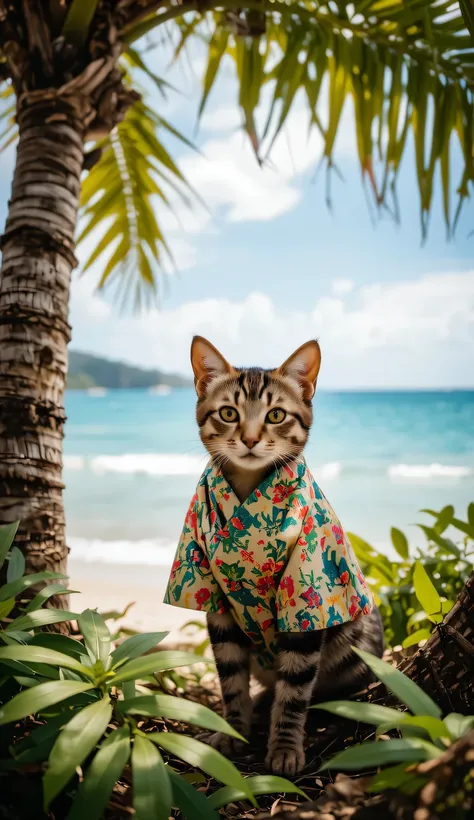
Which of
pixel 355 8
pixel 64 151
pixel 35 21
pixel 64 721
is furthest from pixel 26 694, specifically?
pixel 355 8

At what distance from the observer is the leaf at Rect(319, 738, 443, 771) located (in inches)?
27.2

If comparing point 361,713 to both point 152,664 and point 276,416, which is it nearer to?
point 152,664

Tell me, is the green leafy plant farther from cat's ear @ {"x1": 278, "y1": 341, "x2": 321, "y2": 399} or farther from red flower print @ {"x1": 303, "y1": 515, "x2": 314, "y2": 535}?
cat's ear @ {"x1": 278, "y1": 341, "x2": 321, "y2": 399}

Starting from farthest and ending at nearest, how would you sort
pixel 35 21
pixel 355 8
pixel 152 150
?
pixel 152 150 < pixel 355 8 < pixel 35 21

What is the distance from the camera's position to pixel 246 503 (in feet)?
4.20

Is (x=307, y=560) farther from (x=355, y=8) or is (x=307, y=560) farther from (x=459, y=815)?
(x=355, y=8)

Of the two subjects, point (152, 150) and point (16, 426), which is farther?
point (152, 150)

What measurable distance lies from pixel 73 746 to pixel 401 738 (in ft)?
1.34

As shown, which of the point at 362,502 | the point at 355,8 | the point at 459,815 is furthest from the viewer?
the point at 362,502

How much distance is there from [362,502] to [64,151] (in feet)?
24.1

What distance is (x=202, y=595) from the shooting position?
4.40ft

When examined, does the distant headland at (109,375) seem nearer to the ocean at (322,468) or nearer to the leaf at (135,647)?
the ocean at (322,468)

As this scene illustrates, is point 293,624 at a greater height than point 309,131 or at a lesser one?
lesser

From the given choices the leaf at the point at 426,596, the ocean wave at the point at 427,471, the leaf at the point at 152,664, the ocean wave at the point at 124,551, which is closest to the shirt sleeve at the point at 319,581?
the leaf at the point at 426,596
